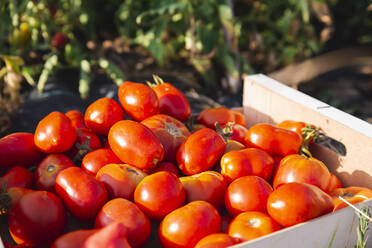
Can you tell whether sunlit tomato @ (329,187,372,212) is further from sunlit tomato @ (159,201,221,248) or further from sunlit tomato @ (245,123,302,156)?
sunlit tomato @ (159,201,221,248)

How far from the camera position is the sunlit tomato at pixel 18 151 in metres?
Answer: 1.59

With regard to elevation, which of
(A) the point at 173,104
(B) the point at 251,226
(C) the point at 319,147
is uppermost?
(A) the point at 173,104

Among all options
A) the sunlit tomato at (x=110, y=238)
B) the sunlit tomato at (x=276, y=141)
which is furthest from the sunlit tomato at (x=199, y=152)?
the sunlit tomato at (x=110, y=238)

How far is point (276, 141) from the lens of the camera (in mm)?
1725

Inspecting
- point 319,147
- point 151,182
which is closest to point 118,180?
point 151,182

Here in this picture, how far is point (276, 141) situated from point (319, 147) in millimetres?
339

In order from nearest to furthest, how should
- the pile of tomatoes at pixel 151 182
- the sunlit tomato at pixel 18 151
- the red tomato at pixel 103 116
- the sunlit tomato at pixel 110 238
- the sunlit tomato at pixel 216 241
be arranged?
1. the sunlit tomato at pixel 110 238
2. the sunlit tomato at pixel 216 241
3. the pile of tomatoes at pixel 151 182
4. the sunlit tomato at pixel 18 151
5. the red tomato at pixel 103 116

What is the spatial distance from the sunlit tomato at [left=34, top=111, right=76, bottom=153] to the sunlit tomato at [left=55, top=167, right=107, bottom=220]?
0.22 meters

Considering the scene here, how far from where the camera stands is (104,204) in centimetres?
135

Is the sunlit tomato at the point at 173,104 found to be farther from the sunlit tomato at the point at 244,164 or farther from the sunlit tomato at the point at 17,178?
the sunlit tomato at the point at 17,178

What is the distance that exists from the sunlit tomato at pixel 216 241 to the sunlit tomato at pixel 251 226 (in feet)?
0.13

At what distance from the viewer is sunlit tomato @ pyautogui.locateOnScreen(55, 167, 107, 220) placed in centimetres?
132

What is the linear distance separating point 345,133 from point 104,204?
1.14 metres

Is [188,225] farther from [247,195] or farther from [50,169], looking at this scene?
[50,169]
